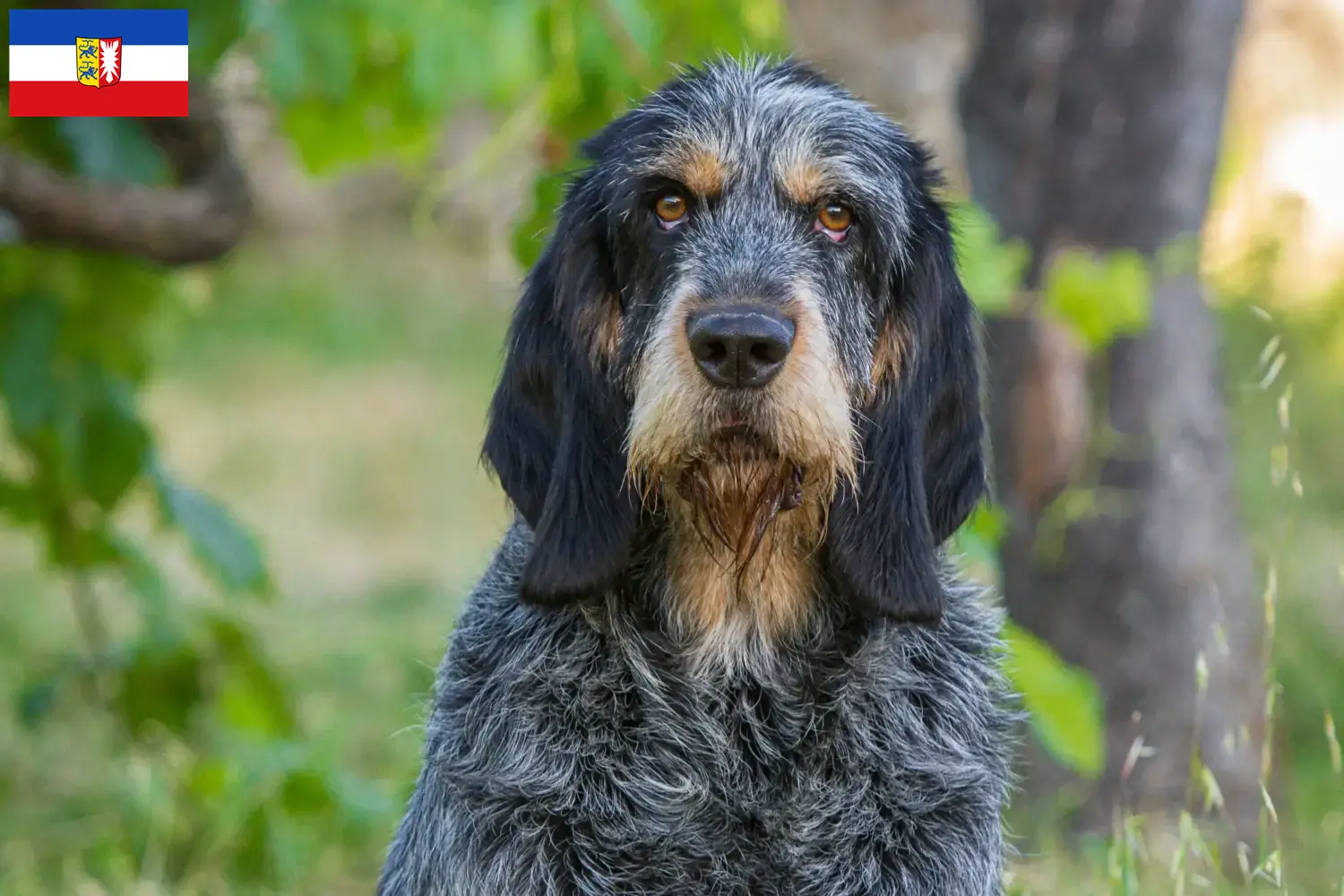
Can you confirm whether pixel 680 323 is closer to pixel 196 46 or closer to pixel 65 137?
pixel 196 46

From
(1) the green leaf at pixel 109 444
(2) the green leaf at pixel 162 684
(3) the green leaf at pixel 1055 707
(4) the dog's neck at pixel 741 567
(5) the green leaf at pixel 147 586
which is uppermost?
(4) the dog's neck at pixel 741 567

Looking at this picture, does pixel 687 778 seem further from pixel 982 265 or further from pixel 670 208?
pixel 982 265

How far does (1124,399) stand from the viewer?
6586 mm

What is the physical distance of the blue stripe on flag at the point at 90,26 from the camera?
4793 millimetres

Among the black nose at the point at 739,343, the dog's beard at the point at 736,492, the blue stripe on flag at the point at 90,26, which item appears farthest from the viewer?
the blue stripe on flag at the point at 90,26

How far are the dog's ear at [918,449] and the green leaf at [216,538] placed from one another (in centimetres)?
235

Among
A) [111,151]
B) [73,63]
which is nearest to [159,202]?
[111,151]

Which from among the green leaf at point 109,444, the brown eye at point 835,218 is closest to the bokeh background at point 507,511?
the green leaf at point 109,444

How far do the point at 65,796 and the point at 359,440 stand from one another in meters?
7.79

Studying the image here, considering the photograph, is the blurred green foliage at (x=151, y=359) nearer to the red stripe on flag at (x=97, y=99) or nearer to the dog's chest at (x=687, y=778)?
the red stripe on flag at (x=97, y=99)

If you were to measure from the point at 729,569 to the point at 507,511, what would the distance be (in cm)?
59

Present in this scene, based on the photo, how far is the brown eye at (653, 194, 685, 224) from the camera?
338cm

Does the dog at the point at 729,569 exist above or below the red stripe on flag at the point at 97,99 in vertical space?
below

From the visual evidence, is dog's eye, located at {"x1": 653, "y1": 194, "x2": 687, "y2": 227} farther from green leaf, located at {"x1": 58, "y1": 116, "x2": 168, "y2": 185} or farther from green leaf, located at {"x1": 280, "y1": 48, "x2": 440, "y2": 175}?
green leaf, located at {"x1": 58, "y1": 116, "x2": 168, "y2": 185}
